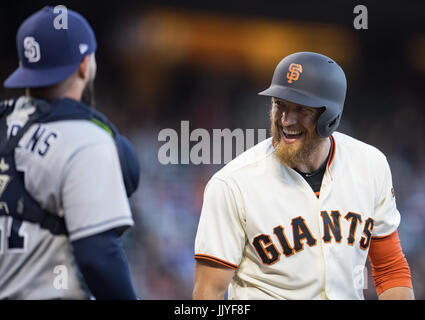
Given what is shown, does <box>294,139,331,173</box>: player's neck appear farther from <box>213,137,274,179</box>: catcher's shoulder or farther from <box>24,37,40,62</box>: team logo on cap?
<box>24,37,40,62</box>: team logo on cap

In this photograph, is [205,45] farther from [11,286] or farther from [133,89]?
[11,286]

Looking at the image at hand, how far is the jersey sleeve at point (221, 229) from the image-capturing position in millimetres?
2395

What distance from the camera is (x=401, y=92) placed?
24.2 feet

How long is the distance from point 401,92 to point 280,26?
77.9 inches

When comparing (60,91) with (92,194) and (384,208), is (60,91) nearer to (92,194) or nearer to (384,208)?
(92,194)

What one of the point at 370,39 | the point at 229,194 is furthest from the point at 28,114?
the point at 370,39

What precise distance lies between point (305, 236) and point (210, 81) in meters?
4.33

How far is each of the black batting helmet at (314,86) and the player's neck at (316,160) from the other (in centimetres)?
8

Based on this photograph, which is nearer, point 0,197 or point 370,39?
point 0,197

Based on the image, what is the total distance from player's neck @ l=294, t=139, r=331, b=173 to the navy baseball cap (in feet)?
3.96

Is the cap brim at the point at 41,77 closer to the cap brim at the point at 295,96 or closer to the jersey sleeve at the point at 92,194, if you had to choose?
the jersey sleeve at the point at 92,194

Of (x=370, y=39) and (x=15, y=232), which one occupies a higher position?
(x=370, y=39)
